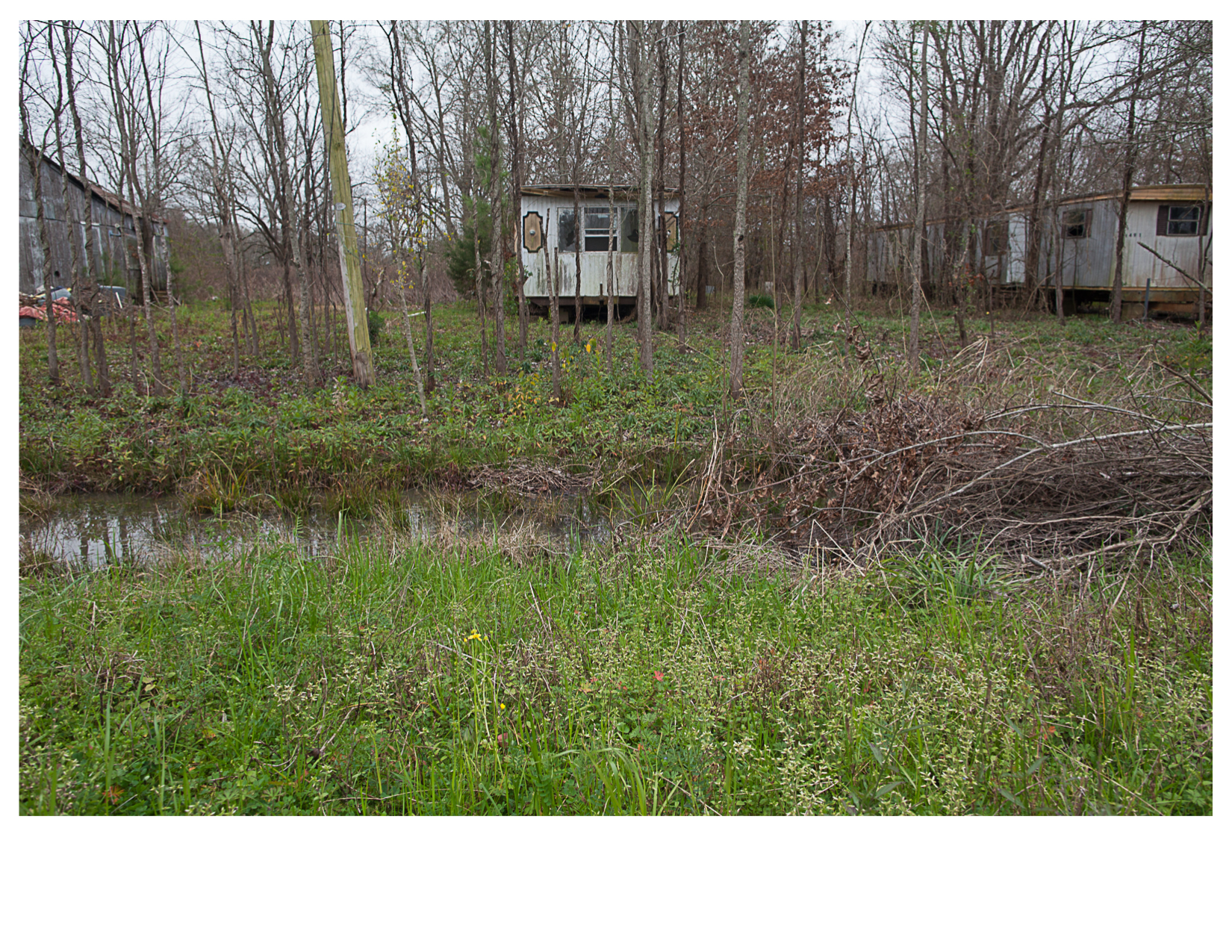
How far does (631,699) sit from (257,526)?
359 cm

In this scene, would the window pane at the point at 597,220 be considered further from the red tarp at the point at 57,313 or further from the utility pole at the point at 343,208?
the red tarp at the point at 57,313

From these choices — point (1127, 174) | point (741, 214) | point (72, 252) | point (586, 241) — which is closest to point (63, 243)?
point (72, 252)

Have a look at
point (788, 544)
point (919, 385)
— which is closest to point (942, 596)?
point (788, 544)

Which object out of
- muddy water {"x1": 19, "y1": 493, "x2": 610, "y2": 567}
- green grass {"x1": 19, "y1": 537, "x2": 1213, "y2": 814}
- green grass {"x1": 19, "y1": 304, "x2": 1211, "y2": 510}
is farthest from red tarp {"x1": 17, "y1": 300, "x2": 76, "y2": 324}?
green grass {"x1": 19, "y1": 537, "x2": 1213, "y2": 814}

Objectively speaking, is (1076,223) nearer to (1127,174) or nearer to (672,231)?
(1127,174)

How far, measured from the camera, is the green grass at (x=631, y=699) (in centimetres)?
191

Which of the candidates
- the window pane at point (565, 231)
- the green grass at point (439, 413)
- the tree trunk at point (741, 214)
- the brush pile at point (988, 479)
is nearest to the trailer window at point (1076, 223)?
the green grass at point (439, 413)

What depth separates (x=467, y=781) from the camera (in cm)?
198

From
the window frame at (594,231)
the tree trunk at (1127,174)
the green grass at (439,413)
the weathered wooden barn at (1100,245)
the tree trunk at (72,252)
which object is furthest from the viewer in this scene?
the window frame at (594,231)

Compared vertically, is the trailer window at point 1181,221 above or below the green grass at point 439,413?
above

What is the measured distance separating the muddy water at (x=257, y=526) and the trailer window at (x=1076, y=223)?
14.6 meters

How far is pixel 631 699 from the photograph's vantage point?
2.35 metres

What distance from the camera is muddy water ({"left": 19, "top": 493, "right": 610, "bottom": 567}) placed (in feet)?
14.9

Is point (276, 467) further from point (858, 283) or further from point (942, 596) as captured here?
point (858, 283)
